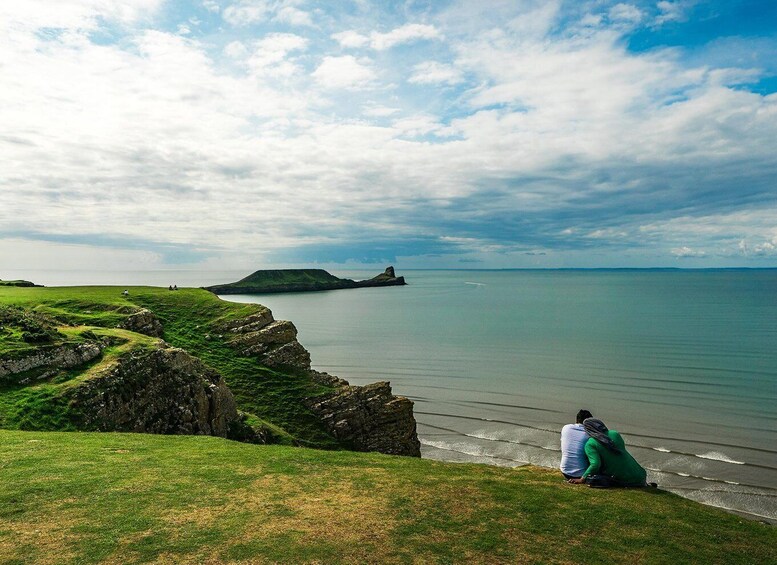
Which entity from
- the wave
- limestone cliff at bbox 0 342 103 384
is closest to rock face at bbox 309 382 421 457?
limestone cliff at bbox 0 342 103 384

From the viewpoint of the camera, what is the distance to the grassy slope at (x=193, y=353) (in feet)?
74.5

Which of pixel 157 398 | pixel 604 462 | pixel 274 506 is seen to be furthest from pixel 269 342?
pixel 604 462

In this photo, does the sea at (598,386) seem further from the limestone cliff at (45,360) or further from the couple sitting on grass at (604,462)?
the limestone cliff at (45,360)

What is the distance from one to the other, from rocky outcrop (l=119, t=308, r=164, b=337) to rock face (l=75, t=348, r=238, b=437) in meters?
12.3

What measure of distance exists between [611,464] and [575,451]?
1.14m

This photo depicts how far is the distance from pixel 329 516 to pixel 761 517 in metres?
30.1

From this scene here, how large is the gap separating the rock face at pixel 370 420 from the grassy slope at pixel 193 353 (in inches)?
49.6

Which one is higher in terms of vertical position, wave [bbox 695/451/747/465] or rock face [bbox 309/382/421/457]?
rock face [bbox 309/382/421/457]

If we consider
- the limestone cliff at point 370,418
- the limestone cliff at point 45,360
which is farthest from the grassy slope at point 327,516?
the limestone cliff at point 370,418

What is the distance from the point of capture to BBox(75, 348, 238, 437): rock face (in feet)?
80.5

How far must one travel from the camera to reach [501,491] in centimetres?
1457

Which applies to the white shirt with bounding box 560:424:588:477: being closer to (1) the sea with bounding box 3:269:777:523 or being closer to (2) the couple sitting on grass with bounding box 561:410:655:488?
(2) the couple sitting on grass with bounding box 561:410:655:488

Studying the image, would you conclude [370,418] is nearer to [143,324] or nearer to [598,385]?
[143,324]

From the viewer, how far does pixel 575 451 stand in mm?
16219
